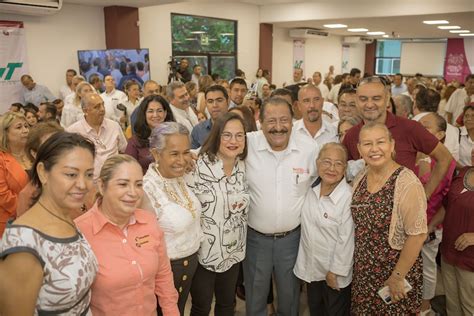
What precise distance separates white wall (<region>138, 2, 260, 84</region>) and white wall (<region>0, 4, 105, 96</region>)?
1183 millimetres

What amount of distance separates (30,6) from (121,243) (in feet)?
21.4

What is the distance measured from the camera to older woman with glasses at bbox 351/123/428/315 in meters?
2.18

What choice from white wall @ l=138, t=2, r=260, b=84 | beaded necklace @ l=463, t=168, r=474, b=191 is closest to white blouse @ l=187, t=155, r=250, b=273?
Result: beaded necklace @ l=463, t=168, r=474, b=191

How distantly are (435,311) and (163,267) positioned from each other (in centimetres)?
264

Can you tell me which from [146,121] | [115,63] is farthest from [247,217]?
[115,63]

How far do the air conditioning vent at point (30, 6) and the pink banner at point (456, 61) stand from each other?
2061 centimetres

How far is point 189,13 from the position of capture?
34.3ft

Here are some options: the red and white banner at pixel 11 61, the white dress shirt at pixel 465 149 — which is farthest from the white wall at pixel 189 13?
the white dress shirt at pixel 465 149

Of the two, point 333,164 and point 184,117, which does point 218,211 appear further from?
point 184,117

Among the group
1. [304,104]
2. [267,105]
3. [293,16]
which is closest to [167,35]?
[293,16]

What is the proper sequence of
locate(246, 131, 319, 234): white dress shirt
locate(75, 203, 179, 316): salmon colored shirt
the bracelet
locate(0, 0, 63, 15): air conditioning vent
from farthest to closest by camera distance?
locate(0, 0, 63, 15): air conditioning vent < locate(246, 131, 319, 234): white dress shirt < the bracelet < locate(75, 203, 179, 316): salmon colored shirt

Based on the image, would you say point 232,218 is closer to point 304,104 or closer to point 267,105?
point 267,105

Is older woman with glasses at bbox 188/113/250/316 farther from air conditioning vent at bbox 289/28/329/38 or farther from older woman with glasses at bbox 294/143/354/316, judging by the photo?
air conditioning vent at bbox 289/28/329/38

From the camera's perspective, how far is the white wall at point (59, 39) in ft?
25.6
